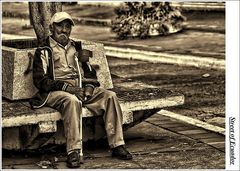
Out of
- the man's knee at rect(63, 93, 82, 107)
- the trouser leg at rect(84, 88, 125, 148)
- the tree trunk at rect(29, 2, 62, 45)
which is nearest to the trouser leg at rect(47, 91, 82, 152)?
the man's knee at rect(63, 93, 82, 107)

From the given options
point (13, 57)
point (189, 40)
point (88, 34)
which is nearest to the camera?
point (13, 57)

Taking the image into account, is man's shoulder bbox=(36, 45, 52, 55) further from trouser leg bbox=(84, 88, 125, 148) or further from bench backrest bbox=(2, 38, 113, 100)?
trouser leg bbox=(84, 88, 125, 148)

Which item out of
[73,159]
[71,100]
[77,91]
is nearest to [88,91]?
[77,91]

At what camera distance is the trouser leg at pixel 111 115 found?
6844 millimetres

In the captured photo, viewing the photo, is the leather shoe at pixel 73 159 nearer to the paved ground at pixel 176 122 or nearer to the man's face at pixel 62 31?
the paved ground at pixel 176 122

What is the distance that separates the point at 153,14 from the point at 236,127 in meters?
9.70

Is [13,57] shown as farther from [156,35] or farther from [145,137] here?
[156,35]

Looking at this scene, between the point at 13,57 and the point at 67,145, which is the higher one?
the point at 13,57

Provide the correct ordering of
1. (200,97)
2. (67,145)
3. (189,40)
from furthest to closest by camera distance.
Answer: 1. (189,40)
2. (200,97)
3. (67,145)

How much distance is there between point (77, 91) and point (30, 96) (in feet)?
2.16

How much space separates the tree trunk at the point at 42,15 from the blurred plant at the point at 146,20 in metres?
8.04

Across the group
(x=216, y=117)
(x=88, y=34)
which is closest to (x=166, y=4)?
(x=88, y=34)

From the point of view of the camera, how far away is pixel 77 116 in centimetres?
667

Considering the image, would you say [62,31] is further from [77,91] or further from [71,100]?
[71,100]
